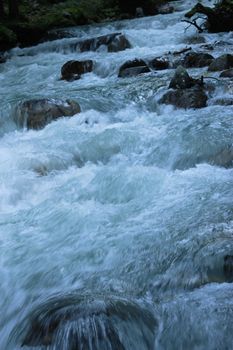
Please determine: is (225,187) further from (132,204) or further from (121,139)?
(121,139)

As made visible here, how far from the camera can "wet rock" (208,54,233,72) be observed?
908 centimetres

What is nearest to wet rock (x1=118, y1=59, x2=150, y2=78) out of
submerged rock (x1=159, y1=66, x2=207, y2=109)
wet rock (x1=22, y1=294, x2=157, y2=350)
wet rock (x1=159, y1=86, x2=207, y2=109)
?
submerged rock (x1=159, y1=66, x2=207, y2=109)

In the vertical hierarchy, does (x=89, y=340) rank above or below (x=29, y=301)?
above

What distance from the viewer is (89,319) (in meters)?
2.82

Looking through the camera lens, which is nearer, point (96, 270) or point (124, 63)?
point (96, 270)

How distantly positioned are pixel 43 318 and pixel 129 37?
1150 cm

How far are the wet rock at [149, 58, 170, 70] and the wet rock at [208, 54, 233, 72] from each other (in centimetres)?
123

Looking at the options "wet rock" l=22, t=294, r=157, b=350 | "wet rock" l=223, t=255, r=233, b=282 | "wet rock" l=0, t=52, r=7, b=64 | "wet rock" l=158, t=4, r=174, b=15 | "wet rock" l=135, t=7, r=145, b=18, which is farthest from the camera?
"wet rock" l=135, t=7, r=145, b=18

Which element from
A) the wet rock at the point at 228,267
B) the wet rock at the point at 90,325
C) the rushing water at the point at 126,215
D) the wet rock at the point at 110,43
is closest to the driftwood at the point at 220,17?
the wet rock at the point at 110,43

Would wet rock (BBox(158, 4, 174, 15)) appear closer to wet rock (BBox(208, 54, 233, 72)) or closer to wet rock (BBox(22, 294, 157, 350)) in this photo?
wet rock (BBox(208, 54, 233, 72))

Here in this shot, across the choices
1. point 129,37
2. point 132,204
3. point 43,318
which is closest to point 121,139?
point 132,204

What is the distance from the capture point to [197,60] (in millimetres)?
9891

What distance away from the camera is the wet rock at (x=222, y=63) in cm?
908

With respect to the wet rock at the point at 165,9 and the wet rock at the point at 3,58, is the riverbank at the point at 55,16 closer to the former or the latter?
the wet rock at the point at 165,9
